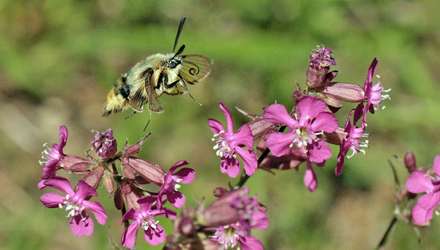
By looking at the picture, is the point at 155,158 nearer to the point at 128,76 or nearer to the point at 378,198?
the point at 128,76

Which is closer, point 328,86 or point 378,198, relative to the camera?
point 328,86

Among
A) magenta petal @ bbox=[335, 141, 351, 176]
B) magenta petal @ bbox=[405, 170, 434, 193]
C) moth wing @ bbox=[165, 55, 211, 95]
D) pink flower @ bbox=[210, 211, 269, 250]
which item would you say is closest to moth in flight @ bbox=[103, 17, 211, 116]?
moth wing @ bbox=[165, 55, 211, 95]

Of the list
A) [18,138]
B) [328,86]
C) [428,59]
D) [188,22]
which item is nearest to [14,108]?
[18,138]

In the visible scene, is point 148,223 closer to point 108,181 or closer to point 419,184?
point 108,181

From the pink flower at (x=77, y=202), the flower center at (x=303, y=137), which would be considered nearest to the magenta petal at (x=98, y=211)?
the pink flower at (x=77, y=202)

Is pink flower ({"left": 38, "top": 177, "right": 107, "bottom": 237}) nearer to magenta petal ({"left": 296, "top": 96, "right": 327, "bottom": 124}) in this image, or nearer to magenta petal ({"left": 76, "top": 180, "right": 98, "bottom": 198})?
magenta petal ({"left": 76, "top": 180, "right": 98, "bottom": 198})

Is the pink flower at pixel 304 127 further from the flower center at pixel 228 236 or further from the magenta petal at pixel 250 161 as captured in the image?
the flower center at pixel 228 236
